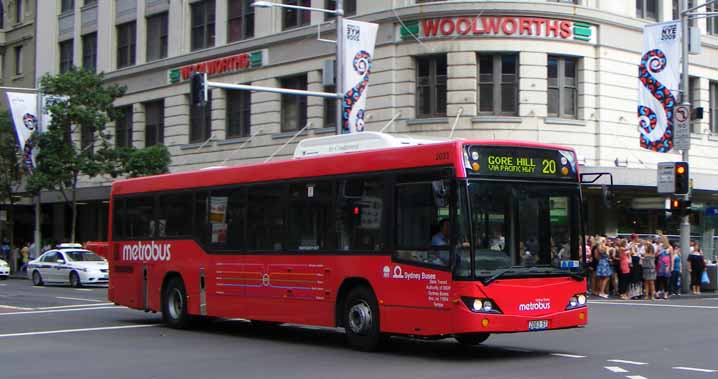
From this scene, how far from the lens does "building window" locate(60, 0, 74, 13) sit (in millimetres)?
53031

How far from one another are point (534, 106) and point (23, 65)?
3444cm

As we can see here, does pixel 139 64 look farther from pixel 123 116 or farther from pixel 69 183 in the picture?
pixel 69 183

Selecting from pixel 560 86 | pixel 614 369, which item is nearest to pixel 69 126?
pixel 560 86

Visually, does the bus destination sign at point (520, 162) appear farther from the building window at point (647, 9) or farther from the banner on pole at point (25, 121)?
the banner on pole at point (25, 121)

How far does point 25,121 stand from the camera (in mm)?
44375

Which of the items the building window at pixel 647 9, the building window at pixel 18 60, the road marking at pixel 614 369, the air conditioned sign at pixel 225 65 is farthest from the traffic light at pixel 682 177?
the building window at pixel 18 60

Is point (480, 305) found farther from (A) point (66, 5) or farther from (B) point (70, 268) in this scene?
(A) point (66, 5)

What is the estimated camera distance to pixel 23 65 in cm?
5731

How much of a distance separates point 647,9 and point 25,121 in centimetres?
2645

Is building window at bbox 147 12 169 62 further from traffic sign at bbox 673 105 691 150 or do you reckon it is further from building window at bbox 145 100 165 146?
traffic sign at bbox 673 105 691 150

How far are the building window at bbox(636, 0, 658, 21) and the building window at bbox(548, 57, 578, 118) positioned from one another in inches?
175

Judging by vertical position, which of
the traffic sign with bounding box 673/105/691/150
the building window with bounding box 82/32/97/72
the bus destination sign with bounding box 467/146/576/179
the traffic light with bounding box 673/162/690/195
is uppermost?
the building window with bounding box 82/32/97/72

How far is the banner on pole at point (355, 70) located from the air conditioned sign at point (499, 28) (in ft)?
16.0

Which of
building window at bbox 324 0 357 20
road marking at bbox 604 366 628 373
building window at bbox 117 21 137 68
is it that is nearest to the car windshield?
building window at bbox 324 0 357 20
